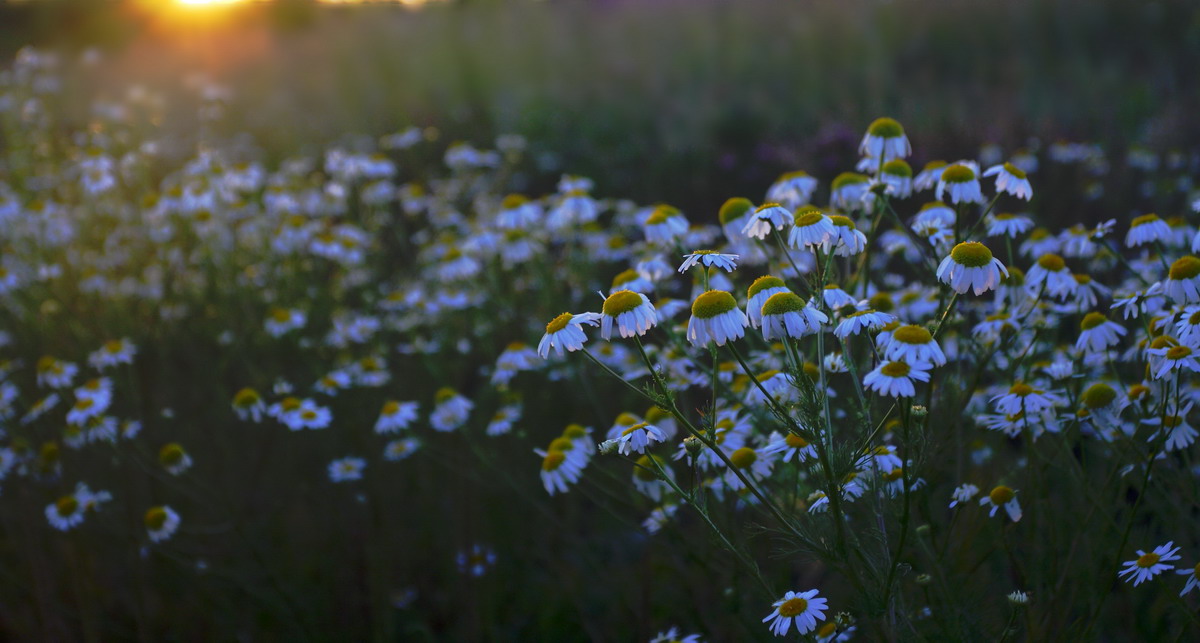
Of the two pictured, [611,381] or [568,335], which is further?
[611,381]

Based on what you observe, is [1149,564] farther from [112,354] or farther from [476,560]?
[112,354]

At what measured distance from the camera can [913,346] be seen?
1586mm

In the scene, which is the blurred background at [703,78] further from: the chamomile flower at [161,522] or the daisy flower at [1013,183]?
the chamomile flower at [161,522]

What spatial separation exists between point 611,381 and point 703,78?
8.20 meters

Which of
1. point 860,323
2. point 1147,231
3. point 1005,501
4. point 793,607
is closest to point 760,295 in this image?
point 860,323

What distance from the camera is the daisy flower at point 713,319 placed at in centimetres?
155

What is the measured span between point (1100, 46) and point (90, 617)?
521 inches

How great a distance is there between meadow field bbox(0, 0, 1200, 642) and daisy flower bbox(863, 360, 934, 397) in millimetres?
19

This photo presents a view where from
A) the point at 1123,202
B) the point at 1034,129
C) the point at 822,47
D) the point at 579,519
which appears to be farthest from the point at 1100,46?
the point at 579,519

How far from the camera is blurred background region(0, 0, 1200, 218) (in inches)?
301

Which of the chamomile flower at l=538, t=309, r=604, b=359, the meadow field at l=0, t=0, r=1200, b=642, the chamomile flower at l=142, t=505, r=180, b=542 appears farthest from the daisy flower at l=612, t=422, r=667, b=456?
the chamomile flower at l=142, t=505, r=180, b=542

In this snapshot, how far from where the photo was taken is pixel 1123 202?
18.0 ft

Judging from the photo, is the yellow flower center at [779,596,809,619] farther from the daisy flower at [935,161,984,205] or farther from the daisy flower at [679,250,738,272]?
the daisy flower at [935,161,984,205]

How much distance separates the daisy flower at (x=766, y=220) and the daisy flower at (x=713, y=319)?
34 centimetres
